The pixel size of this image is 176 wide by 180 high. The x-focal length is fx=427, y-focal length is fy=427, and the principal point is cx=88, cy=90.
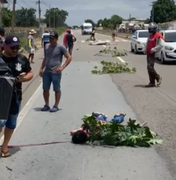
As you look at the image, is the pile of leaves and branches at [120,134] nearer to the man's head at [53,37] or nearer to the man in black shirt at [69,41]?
the man's head at [53,37]

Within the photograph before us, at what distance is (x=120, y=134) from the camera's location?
630 cm

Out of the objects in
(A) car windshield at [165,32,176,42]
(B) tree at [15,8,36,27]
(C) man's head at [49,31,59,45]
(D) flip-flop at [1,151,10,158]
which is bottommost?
(B) tree at [15,8,36,27]

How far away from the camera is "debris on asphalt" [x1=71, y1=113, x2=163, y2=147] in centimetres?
625

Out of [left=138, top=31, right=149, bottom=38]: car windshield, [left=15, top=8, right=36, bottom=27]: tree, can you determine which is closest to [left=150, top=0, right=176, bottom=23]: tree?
[left=15, top=8, right=36, bottom=27]: tree

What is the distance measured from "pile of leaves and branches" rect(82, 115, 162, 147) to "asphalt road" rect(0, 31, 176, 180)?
0.14 metres

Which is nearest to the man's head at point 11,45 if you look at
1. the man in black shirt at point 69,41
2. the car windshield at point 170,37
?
the car windshield at point 170,37

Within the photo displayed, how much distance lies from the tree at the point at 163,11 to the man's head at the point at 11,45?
111 metres

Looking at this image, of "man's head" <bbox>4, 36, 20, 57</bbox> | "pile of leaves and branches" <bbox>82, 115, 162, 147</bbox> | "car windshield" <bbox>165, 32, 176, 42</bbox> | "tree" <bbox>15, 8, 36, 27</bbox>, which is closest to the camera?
"man's head" <bbox>4, 36, 20, 57</bbox>

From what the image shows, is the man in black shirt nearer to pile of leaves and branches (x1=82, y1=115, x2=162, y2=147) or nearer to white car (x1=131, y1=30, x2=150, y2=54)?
white car (x1=131, y1=30, x2=150, y2=54)

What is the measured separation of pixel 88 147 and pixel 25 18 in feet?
302

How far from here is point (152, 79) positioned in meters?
12.7

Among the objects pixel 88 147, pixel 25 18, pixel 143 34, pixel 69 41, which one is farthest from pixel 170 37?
pixel 25 18

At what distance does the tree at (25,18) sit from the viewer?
93.4 meters

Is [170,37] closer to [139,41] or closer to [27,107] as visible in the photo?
[139,41]
